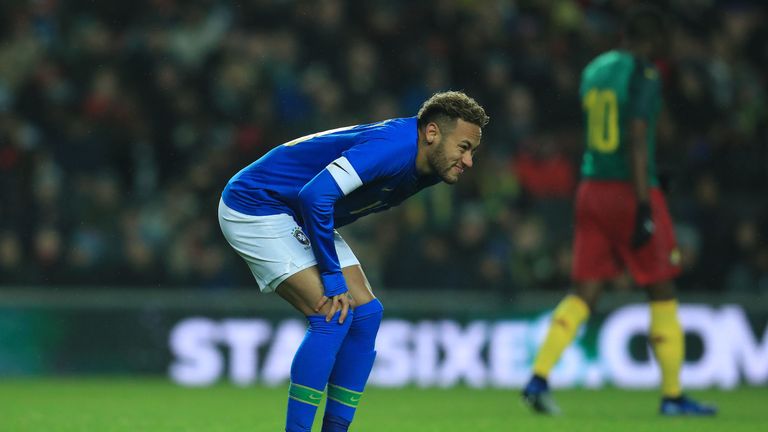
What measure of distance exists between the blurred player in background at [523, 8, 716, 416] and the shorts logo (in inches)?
104

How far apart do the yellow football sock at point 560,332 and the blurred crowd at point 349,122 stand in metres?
3.75

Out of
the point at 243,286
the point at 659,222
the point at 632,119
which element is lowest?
the point at 243,286

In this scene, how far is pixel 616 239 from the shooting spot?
27.1 feet

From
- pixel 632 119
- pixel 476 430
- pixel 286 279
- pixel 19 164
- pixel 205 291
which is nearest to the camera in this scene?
pixel 286 279

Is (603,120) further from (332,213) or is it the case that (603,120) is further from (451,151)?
(332,213)

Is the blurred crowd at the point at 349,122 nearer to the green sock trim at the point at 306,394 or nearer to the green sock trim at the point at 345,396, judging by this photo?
the green sock trim at the point at 345,396

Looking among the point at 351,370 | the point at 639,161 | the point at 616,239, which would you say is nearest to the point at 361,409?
the point at 616,239

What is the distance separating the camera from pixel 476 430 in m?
7.01

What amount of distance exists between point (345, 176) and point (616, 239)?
3.27 metres

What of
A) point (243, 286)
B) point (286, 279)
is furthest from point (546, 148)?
point (286, 279)

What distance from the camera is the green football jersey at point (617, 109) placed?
26.6 feet

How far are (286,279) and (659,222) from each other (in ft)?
10.5

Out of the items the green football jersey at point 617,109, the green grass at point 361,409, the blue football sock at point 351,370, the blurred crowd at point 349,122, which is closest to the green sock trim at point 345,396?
the blue football sock at point 351,370

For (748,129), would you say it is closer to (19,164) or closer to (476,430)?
(19,164)
